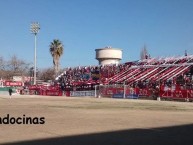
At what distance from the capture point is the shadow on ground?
40.8 feet

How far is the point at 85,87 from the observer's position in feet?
241

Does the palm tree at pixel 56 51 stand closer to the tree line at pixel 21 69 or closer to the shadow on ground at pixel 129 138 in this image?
the tree line at pixel 21 69

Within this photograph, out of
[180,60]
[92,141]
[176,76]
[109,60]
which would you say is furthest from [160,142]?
[109,60]

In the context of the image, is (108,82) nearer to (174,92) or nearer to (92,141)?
(174,92)

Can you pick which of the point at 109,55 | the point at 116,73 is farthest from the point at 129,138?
the point at 109,55

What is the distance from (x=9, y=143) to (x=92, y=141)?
256 centimetres

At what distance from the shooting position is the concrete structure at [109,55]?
346 feet

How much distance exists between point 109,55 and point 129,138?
9196cm

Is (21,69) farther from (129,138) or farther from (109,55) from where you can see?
(129,138)

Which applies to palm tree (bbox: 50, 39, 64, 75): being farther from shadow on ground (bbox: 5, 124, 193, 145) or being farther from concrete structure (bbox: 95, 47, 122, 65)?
shadow on ground (bbox: 5, 124, 193, 145)

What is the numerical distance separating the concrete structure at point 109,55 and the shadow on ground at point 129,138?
8984cm

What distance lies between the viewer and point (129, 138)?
539 inches

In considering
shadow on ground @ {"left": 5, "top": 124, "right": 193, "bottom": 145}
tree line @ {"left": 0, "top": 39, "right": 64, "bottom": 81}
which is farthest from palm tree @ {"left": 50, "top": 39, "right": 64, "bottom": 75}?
shadow on ground @ {"left": 5, "top": 124, "right": 193, "bottom": 145}

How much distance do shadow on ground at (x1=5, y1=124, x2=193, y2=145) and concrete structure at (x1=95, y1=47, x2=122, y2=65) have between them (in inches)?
3537
